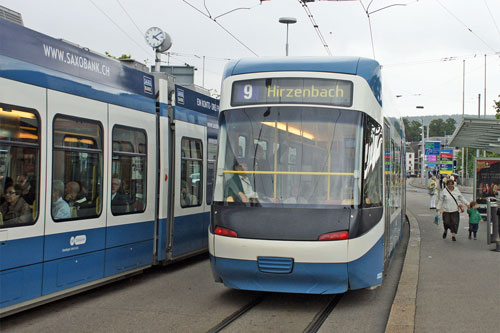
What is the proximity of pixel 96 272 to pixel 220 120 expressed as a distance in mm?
2634

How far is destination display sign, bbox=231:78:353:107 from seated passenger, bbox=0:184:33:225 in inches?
113

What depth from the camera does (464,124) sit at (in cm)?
1431

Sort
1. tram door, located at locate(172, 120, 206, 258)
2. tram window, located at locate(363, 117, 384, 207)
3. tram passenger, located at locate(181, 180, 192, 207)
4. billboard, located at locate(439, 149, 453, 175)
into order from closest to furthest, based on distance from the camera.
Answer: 1. tram window, located at locate(363, 117, 384, 207)
2. tram door, located at locate(172, 120, 206, 258)
3. tram passenger, located at locate(181, 180, 192, 207)
4. billboard, located at locate(439, 149, 453, 175)

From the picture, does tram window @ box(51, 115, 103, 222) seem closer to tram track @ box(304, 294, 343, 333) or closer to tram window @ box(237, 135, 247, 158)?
tram window @ box(237, 135, 247, 158)

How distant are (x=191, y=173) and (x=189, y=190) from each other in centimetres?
33

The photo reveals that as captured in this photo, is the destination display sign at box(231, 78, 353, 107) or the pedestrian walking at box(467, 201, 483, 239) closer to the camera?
the destination display sign at box(231, 78, 353, 107)

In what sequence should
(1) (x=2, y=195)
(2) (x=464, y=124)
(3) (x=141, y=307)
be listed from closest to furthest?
(1) (x=2, y=195)
(3) (x=141, y=307)
(2) (x=464, y=124)

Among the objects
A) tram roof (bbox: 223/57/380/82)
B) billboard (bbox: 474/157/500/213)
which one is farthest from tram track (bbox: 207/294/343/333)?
billboard (bbox: 474/157/500/213)

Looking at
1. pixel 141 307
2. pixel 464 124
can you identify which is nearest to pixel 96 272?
pixel 141 307

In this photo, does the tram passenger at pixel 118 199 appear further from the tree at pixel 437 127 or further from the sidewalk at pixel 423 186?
the tree at pixel 437 127

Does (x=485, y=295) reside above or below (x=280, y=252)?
below

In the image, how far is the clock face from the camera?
13484 millimetres

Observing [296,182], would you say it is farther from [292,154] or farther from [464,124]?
[464,124]

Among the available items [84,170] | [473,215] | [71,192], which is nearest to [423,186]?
[473,215]
